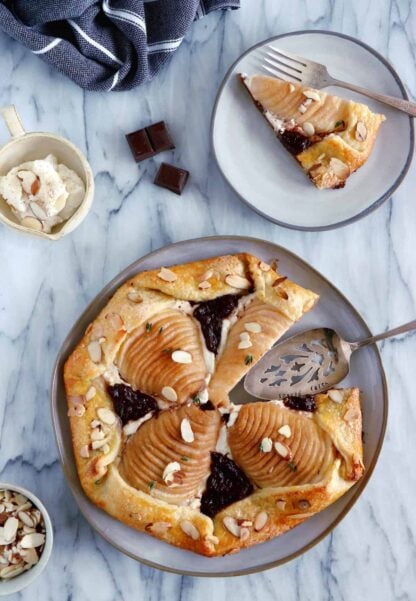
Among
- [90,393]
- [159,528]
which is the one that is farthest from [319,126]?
[159,528]

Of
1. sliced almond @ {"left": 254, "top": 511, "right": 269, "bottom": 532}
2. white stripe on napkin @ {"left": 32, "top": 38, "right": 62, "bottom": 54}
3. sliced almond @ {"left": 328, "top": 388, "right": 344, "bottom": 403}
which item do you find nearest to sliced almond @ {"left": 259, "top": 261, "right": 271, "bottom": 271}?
sliced almond @ {"left": 328, "top": 388, "right": 344, "bottom": 403}

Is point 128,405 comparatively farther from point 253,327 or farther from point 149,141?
point 149,141

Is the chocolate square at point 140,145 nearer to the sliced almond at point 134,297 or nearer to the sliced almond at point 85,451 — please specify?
the sliced almond at point 134,297

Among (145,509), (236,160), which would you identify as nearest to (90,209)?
(236,160)

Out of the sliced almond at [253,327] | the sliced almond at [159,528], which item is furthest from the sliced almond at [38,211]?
the sliced almond at [159,528]

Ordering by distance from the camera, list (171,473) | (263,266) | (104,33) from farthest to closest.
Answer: (104,33) → (263,266) → (171,473)

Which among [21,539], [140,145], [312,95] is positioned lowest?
[21,539]
